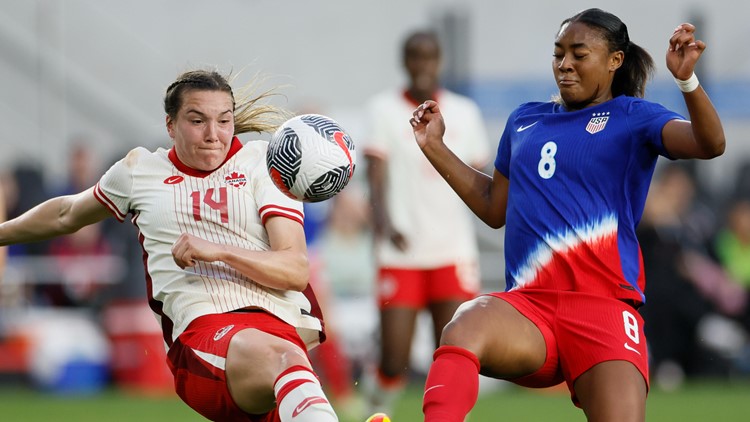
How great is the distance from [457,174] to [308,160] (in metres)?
0.74

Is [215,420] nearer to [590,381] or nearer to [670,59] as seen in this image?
[590,381]

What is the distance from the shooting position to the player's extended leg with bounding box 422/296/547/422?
484 centimetres

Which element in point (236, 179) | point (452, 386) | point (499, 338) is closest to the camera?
point (452, 386)

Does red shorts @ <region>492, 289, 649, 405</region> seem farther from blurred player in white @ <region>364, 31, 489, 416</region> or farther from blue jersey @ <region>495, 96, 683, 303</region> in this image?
blurred player in white @ <region>364, 31, 489, 416</region>

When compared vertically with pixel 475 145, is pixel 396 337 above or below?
below

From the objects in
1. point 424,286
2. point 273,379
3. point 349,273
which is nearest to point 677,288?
point 349,273

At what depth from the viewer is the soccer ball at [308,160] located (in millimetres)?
5254

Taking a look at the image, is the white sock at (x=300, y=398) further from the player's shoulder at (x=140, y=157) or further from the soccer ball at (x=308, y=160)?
the player's shoulder at (x=140, y=157)

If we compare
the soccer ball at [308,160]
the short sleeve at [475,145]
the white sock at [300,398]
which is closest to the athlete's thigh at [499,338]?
the white sock at [300,398]

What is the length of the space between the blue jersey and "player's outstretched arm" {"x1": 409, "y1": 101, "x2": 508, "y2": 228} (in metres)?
0.35

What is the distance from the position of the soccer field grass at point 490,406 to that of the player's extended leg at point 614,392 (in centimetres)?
489

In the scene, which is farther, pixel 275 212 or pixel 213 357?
pixel 275 212

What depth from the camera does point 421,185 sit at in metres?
8.77

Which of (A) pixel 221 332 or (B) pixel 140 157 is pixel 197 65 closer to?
(B) pixel 140 157
